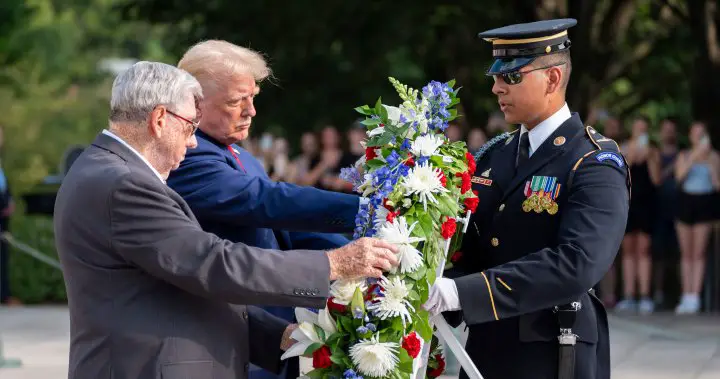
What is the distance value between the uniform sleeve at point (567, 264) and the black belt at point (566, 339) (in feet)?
0.44

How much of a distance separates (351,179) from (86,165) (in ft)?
3.21

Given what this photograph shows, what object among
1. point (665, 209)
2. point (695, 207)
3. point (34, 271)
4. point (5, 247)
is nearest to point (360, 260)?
point (695, 207)

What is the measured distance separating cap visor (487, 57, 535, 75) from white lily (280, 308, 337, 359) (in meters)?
1.04

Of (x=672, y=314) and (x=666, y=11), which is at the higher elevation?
(x=666, y=11)

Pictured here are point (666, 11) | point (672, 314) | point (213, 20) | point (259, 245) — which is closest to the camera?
point (259, 245)

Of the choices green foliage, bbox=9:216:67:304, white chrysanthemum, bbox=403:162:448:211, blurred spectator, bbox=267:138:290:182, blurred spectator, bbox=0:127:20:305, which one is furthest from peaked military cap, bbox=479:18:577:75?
green foliage, bbox=9:216:67:304

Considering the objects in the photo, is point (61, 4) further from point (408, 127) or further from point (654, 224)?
point (408, 127)

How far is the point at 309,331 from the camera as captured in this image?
→ 426 cm

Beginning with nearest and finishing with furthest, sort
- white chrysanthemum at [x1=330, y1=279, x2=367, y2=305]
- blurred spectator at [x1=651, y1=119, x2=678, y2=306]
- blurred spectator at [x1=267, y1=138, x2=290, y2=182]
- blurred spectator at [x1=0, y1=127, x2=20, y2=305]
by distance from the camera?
white chrysanthemum at [x1=330, y1=279, x2=367, y2=305] → blurred spectator at [x1=651, y1=119, x2=678, y2=306] → blurred spectator at [x1=0, y1=127, x2=20, y2=305] → blurred spectator at [x1=267, y1=138, x2=290, y2=182]

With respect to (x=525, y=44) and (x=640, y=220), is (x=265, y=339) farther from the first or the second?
(x=640, y=220)

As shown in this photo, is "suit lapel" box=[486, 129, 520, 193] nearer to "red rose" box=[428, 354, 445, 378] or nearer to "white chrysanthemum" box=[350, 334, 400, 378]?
"red rose" box=[428, 354, 445, 378]

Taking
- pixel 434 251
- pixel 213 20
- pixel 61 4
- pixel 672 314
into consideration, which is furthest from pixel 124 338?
pixel 61 4

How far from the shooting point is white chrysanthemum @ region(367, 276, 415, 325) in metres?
4.16

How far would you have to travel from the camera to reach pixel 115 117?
3.97 meters
